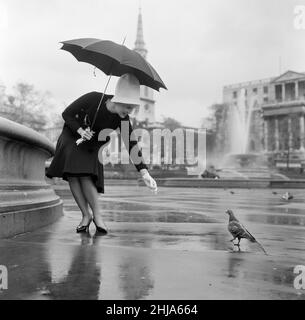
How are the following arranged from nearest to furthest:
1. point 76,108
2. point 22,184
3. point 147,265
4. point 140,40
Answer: point 147,265, point 76,108, point 22,184, point 140,40

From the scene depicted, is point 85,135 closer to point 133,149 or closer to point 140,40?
point 133,149

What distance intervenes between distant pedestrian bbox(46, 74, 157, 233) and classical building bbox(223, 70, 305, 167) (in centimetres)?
6476

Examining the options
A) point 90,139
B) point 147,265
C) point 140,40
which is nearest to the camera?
point 147,265

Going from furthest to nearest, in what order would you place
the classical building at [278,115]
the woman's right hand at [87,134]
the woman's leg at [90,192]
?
1. the classical building at [278,115]
2. the woman's leg at [90,192]
3. the woman's right hand at [87,134]

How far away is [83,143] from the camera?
16.7 ft

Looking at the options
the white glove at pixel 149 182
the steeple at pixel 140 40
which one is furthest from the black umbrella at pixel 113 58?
the steeple at pixel 140 40

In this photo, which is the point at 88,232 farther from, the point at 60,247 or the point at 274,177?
the point at 274,177

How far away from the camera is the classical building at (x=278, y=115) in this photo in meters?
75.1

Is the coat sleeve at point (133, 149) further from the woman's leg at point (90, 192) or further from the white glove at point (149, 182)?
the woman's leg at point (90, 192)

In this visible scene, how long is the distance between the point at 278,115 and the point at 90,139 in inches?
3839

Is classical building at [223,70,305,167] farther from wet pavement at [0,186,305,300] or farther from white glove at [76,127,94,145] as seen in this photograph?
white glove at [76,127,94,145]

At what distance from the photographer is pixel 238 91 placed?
123 metres

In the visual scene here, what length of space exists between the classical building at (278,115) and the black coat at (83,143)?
64842 mm

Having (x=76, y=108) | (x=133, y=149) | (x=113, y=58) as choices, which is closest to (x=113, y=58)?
(x=113, y=58)
